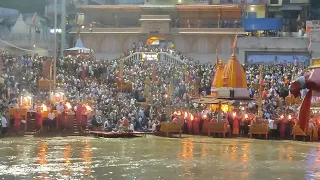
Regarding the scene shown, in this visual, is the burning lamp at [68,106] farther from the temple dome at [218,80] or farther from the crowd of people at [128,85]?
the temple dome at [218,80]

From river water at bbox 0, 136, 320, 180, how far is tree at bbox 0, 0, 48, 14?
4788 cm

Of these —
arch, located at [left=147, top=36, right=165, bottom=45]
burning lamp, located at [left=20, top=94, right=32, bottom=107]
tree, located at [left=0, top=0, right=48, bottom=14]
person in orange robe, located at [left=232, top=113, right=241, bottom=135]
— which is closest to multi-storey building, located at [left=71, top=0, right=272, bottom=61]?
arch, located at [left=147, top=36, right=165, bottom=45]

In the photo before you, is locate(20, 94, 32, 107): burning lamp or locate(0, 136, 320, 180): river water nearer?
locate(0, 136, 320, 180): river water

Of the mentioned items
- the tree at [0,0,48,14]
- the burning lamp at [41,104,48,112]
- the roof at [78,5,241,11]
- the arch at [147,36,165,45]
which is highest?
the tree at [0,0,48,14]

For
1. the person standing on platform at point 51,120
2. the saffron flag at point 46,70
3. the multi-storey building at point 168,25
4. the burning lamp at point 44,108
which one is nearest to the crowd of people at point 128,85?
the saffron flag at point 46,70

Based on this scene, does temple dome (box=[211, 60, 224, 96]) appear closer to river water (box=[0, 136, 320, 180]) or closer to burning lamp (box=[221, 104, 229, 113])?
burning lamp (box=[221, 104, 229, 113])

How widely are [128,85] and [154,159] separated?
1697cm

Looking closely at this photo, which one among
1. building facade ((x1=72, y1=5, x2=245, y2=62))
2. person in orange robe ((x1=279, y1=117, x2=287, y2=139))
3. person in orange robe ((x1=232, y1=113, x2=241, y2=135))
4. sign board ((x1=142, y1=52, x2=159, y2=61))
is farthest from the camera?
building facade ((x1=72, y1=5, x2=245, y2=62))

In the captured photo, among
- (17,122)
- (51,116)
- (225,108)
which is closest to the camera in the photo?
(17,122)

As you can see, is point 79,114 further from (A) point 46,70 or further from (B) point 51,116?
(A) point 46,70

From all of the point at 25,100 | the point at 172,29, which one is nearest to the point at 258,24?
the point at 172,29

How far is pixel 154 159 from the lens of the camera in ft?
59.0

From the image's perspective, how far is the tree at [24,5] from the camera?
70.1 m

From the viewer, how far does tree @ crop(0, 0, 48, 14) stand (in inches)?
2758
